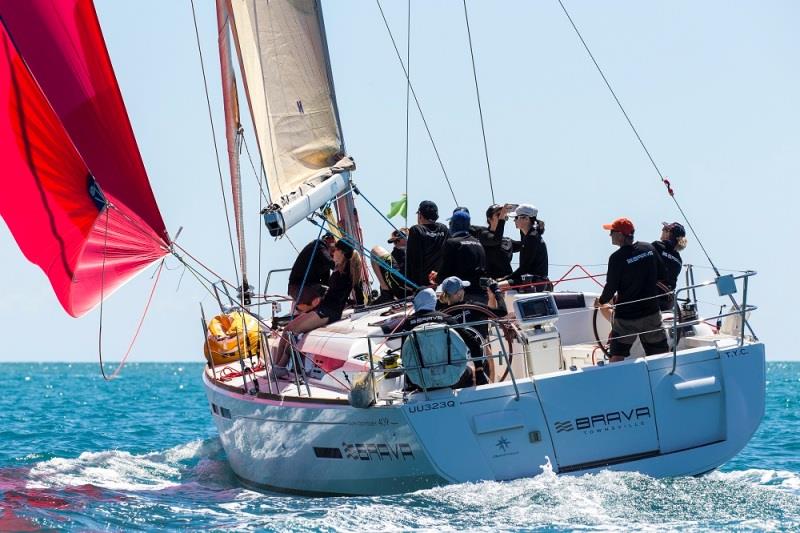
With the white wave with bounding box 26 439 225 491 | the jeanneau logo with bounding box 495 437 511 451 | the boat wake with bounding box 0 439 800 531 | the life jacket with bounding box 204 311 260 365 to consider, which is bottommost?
the white wave with bounding box 26 439 225 491

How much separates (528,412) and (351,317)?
346 cm

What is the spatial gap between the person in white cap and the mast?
3.77 metres

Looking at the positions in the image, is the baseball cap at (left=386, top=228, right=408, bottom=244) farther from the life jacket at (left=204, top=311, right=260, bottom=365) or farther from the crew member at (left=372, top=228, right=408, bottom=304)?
the life jacket at (left=204, top=311, right=260, bottom=365)

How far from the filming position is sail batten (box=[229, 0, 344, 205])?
12.9m

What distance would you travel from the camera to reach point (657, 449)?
9438 mm

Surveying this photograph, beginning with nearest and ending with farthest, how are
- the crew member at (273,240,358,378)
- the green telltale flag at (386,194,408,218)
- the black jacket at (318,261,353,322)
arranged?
the crew member at (273,240,358,378) < the black jacket at (318,261,353,322) < the green telltale flag at (386,194,408,218)

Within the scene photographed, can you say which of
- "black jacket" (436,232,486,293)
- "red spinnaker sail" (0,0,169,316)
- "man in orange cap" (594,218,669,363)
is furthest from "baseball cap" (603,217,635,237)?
"red spinnaker sail" (0,0,169,316)

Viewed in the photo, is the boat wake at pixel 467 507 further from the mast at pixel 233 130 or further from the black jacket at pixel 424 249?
the mast at pixel 233 130

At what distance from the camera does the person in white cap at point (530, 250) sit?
11.9 m

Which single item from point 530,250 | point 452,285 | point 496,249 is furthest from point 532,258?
point 452,285

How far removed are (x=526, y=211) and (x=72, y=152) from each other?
Answer: 176 inches

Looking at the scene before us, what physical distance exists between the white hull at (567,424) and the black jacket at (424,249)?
1897 millimetres

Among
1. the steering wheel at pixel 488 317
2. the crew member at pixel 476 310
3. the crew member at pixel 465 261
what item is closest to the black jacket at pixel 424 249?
the crew member at pixel 465 261

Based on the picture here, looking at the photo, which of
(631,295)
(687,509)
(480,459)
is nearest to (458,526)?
(480,459)
